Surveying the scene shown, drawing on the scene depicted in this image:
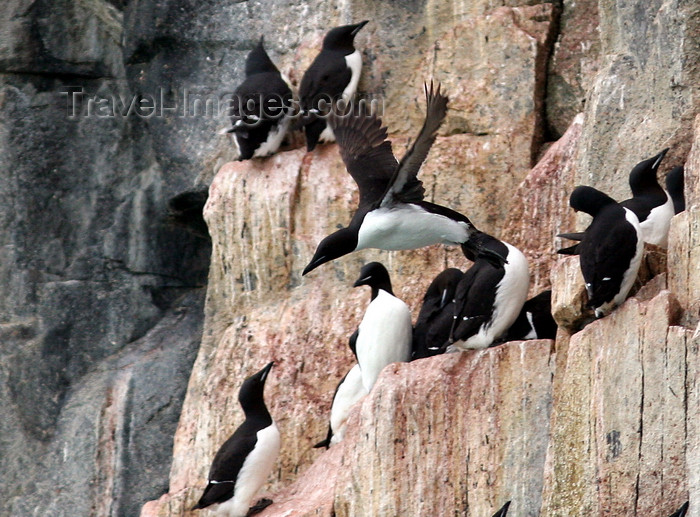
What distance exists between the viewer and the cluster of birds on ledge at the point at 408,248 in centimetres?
570

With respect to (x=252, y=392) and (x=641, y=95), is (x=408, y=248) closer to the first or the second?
(x=641, y=95)

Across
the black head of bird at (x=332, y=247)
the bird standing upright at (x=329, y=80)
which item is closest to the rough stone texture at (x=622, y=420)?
the black head of bird at (x=332, y=247)

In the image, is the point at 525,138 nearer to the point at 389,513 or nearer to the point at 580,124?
the point at 580,124

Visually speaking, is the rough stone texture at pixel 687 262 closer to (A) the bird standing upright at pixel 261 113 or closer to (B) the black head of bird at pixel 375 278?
(B) the black head of bird at pixel 375 278

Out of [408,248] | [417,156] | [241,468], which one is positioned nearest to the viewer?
[417,156]

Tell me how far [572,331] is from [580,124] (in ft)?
5.85

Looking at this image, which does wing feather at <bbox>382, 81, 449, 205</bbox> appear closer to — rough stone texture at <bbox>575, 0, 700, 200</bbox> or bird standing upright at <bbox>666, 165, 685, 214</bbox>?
rough stone texture at <bbox>575, 0, 700, 200</bbox>

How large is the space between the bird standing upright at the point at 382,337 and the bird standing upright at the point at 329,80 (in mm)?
1415

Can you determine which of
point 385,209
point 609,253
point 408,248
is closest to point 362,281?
point 408,248

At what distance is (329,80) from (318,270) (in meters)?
1.13

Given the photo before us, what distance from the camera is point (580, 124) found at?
23.9 ft

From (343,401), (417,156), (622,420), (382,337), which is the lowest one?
(343,401)

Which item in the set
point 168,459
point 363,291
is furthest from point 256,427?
point 168,459

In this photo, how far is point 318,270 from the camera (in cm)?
823
